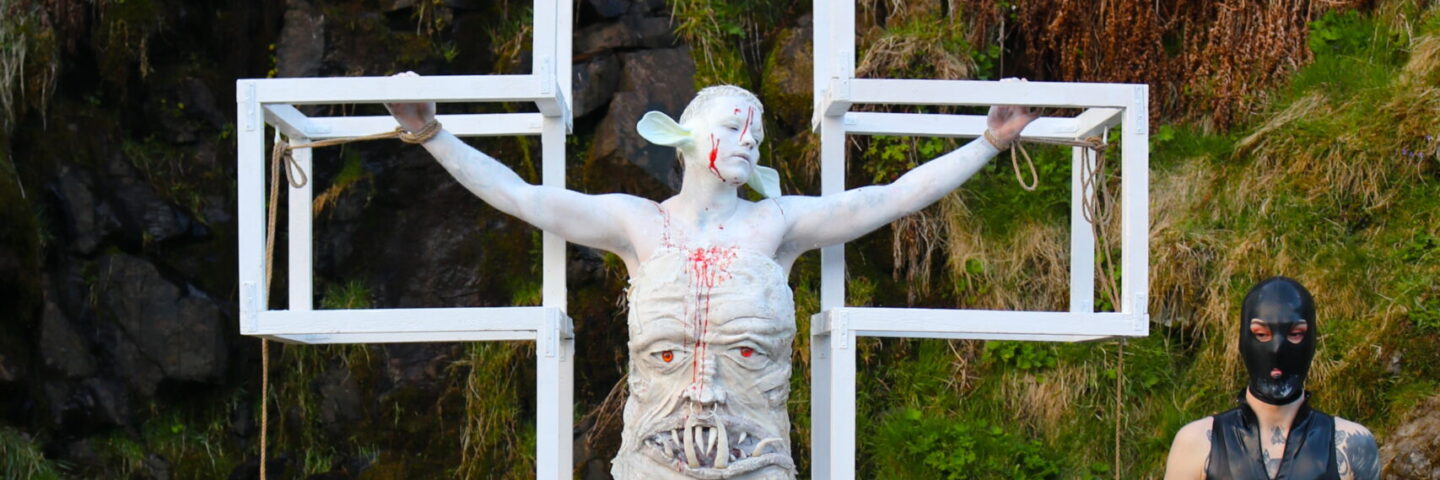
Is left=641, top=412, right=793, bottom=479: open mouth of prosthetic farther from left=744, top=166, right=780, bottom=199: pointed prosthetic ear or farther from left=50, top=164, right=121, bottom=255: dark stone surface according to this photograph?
left=50, top=164, right=121, bottom=255: dark stone surface

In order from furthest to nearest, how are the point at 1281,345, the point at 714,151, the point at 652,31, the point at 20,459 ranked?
the point at 652,31 < the point at 20,459 < the point at 714,151 < the point at 1281,345

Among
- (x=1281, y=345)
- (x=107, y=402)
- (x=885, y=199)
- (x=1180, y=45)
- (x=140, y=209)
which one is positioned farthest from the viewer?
(x=1180, y=45)

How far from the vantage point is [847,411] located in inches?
179

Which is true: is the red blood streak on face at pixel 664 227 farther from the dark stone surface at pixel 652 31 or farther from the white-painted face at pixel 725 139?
the dark stone surface at pixel 652 31

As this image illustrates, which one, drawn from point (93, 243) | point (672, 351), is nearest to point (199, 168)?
point (93, 243)

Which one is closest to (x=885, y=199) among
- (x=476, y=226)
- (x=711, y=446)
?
(x=711, y=446)

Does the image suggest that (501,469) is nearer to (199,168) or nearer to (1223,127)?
(199,168)

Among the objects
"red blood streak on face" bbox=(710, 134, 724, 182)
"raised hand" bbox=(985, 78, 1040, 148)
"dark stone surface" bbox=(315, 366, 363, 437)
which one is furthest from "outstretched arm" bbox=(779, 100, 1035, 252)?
"dark stone surface" bbox=(315, 366, 363, 437)

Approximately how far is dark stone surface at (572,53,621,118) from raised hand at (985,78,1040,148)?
2182mm

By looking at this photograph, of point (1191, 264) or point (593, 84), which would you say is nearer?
point (1191, 264)

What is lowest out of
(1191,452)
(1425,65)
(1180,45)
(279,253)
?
(1191,452)

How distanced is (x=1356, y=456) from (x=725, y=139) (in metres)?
1.68

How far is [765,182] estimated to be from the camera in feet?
16.3

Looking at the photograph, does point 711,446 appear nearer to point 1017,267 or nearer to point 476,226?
point 1017,267
